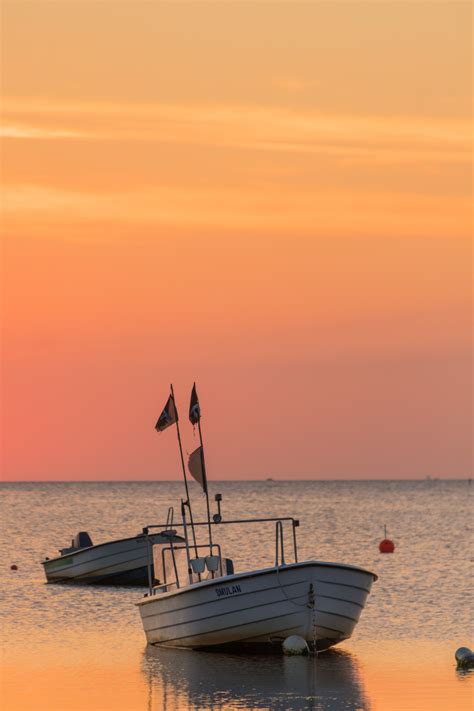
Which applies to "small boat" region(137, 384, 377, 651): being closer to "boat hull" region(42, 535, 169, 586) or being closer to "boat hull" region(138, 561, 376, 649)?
"boat hull" region(138, 561, 376, 649)

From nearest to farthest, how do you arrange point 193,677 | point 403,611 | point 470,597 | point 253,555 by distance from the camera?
point 193,677 → point 403,611 → point 470,597 → point 253,555

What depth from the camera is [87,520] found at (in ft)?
426

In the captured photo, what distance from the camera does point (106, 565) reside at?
184 ft

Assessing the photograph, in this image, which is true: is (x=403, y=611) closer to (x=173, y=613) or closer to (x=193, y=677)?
(x=173, y=613)

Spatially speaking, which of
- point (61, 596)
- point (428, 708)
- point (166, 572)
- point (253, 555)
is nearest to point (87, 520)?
point (253, 555)

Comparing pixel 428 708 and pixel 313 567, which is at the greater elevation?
pixel 313 567

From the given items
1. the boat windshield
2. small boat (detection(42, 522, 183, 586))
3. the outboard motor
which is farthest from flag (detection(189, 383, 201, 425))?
the outboard motor

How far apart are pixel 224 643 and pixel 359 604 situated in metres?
2.91

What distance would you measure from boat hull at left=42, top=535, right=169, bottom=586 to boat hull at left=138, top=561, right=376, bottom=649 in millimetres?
22545

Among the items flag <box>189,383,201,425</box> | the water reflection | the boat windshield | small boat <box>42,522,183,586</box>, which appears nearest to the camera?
the water reflection

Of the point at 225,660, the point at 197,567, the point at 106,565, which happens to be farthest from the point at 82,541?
the point at 225,660

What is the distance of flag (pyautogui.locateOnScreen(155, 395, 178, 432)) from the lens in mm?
35062

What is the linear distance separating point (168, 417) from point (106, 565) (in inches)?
864

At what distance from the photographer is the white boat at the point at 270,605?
3178cm
